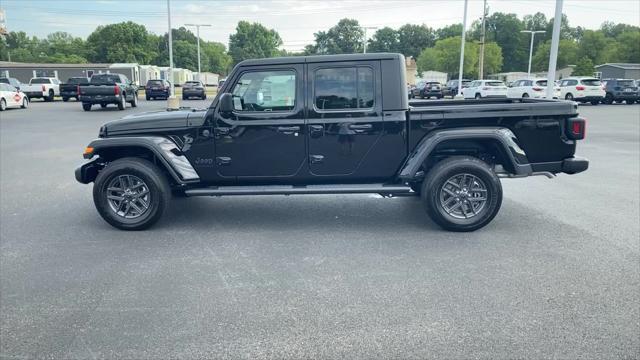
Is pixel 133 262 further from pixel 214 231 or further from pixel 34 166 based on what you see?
pixel 34 166

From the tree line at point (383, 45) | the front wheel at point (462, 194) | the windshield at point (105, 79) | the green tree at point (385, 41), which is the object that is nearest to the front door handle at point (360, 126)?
the front wheel at point (462, 194)

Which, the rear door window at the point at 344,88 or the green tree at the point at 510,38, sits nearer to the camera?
the rear door window at the point at 344,88

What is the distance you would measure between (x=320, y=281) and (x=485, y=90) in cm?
3255

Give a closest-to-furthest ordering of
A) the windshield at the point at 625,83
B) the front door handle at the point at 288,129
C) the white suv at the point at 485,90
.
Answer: the front door handle at the point at 288,129 < the windshield at the point at 625,83 < the white suv at the point at 485,90

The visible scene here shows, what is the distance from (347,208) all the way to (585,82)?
2878 centimetres

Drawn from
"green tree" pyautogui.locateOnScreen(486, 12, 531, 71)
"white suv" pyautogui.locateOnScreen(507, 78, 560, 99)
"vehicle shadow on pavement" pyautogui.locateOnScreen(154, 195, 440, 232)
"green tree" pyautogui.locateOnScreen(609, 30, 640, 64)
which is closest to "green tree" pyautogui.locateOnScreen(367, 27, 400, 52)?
"green tree" pyautogui.locateOnScreen(486, 12, 531, 71)

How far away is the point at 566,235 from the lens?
5410mm

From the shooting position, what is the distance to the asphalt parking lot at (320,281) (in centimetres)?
322

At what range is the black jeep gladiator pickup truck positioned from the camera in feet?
17.9

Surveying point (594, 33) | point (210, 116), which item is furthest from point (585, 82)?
point (594, 33)

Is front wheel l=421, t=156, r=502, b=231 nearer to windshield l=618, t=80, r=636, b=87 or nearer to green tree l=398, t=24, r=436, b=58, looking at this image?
windshield l=618, t=80, r=636, b=87

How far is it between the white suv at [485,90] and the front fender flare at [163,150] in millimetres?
30221

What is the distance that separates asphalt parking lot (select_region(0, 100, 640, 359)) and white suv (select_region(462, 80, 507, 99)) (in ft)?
91.3

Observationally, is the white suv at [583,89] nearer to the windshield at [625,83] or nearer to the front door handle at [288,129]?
the windshield at [625,83]
